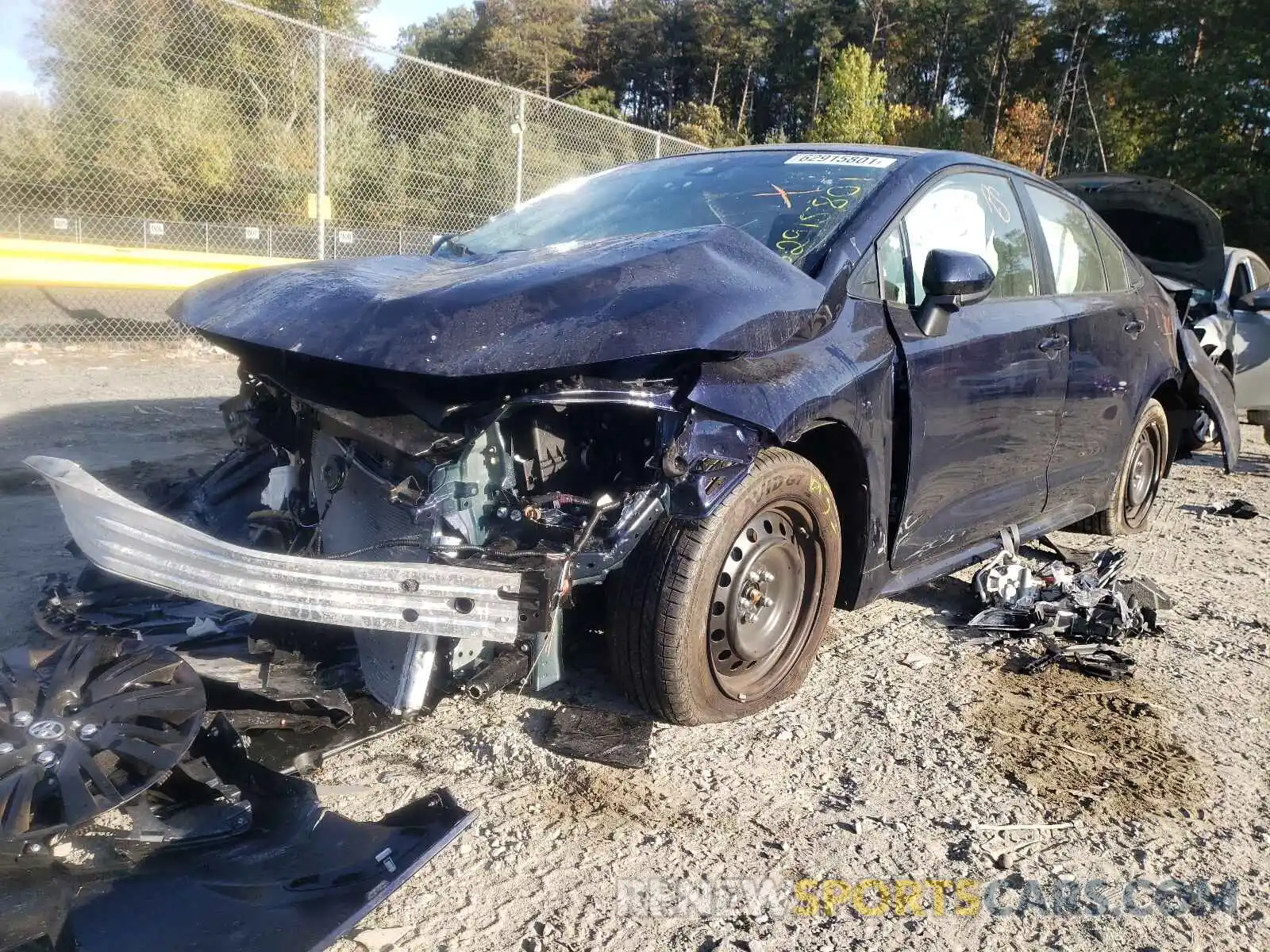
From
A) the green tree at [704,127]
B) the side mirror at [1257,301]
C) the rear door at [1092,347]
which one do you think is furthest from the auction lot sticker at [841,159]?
the green tree at [704,127]

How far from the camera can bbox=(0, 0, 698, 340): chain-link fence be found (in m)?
8.78

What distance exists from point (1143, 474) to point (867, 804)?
3571mm

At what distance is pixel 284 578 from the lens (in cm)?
203

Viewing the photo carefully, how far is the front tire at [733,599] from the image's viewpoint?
2.43 meters

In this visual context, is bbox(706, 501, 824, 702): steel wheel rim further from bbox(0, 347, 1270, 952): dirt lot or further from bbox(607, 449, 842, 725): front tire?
bbox(0, 347, 1270, 952): dirt lot

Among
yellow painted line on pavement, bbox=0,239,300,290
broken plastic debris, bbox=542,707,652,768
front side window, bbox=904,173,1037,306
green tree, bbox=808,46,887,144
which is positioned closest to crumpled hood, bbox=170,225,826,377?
front side window, bbox=904,173,1037,306

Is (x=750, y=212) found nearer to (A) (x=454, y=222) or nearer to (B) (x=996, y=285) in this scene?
(B) (x=996, y=285)

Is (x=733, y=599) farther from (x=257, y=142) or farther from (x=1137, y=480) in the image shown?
(x=257, y=142)

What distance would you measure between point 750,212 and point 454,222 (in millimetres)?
8684

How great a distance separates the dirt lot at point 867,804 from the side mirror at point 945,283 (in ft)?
4.09

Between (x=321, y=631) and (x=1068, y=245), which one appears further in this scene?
(x=1068, y=245)

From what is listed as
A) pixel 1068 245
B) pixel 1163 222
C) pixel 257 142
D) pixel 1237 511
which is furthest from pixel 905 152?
pixel 257 142

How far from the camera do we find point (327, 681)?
2504 millimetres

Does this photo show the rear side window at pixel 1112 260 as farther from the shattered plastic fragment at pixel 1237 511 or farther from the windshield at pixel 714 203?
the shattered plastic fragment at pixel 1237 511
